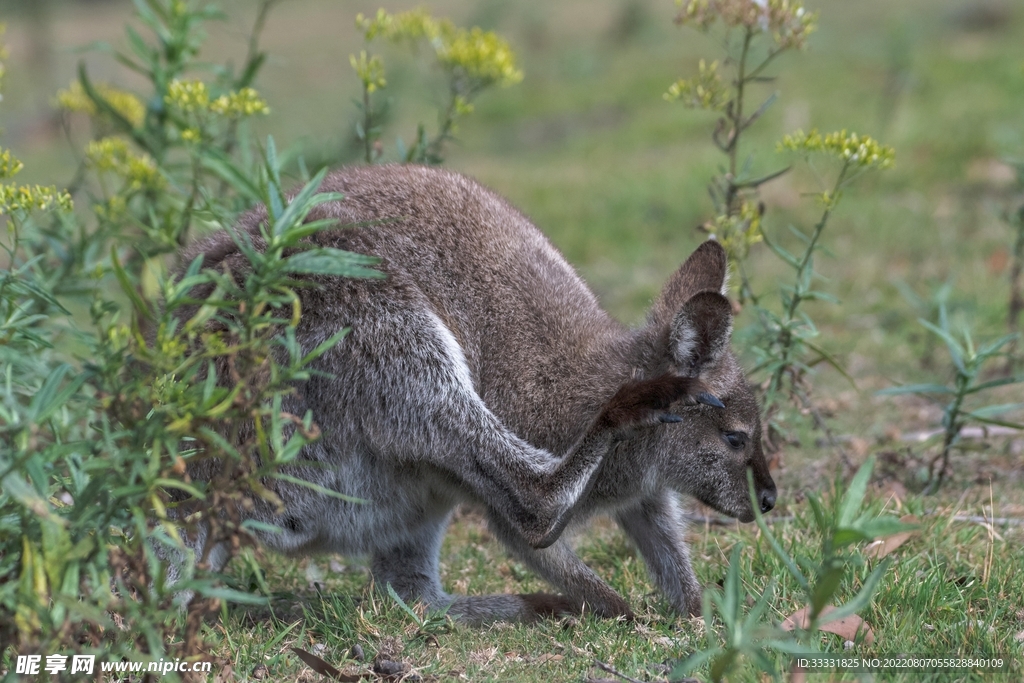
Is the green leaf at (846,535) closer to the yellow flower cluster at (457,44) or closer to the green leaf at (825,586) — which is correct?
the green leaf at (825,586)

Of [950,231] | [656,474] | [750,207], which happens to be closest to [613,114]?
[950,231]

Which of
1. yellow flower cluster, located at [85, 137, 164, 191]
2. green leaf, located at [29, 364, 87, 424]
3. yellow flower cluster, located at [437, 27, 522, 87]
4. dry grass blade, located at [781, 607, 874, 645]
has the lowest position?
dry grass blade, located at [781, 607, 874, 645]

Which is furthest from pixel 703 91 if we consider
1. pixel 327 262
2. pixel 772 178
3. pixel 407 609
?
pixel 407 609

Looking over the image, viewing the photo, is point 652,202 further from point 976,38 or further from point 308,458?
point 976,38

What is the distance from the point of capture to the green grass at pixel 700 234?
131 inches

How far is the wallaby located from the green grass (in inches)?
9.6

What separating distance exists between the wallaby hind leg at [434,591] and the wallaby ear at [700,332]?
1.01 m

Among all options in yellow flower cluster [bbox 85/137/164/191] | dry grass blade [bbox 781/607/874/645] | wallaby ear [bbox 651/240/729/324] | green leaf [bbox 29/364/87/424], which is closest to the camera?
green leaf [bbox 29/364/87/424]

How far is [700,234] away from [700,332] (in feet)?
15.8

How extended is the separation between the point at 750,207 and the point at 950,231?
4.26m

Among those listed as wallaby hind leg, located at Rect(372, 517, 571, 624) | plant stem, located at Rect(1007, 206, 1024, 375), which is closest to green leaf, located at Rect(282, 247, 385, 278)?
wallaby hind leg, located at Rect(372, 517, 571, 624)

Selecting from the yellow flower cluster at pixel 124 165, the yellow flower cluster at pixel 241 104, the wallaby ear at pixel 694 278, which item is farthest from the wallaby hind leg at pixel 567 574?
the yellow flower cluster at pixel 124 165

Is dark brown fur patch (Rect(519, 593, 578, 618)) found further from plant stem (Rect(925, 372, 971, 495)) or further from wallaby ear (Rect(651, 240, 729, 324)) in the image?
plant stem (Rect(925, 372, 971, 495))

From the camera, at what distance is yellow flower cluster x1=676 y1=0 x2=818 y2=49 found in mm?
4301
